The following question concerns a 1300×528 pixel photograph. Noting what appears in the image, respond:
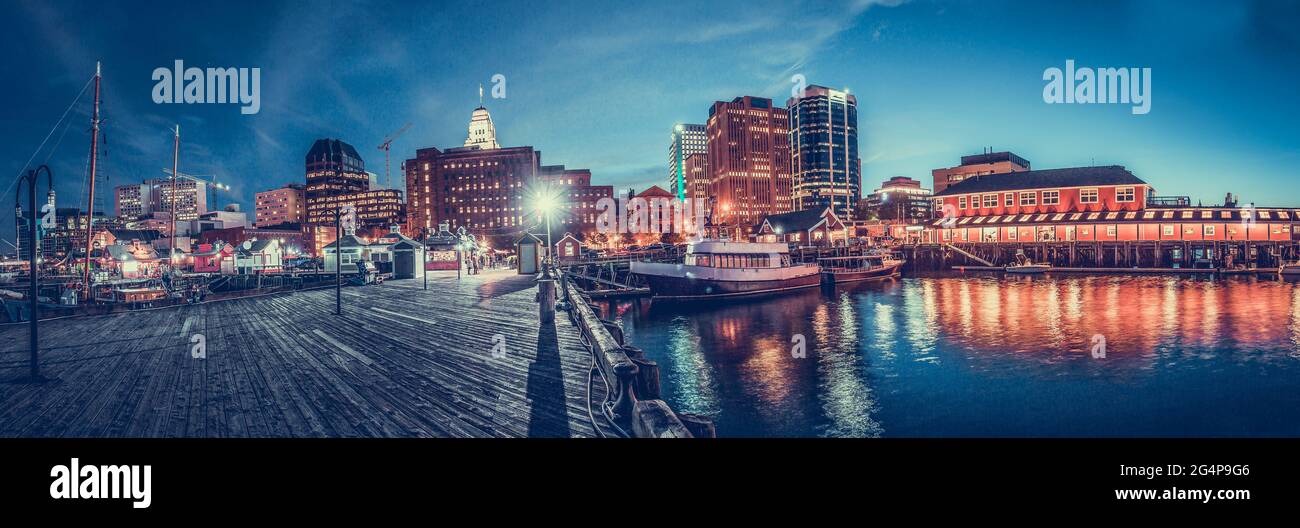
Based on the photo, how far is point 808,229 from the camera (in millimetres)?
72250

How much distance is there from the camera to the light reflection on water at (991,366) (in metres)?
12.0

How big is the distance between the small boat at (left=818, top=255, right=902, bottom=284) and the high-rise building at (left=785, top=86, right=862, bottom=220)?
459 feet

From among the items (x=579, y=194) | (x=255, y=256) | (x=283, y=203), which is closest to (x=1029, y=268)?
(x=255, y=256)

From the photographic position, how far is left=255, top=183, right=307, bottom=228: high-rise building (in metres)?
169

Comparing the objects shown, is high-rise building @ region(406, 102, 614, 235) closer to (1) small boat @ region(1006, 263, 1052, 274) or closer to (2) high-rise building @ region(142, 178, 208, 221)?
(2) high-rise building @ region(142, 178, 208, 221)

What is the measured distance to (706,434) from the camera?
5.92 metres

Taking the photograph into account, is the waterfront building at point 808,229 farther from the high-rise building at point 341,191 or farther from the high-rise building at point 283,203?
the high-rise building at point 283,203

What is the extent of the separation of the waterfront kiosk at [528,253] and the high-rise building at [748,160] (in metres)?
126
